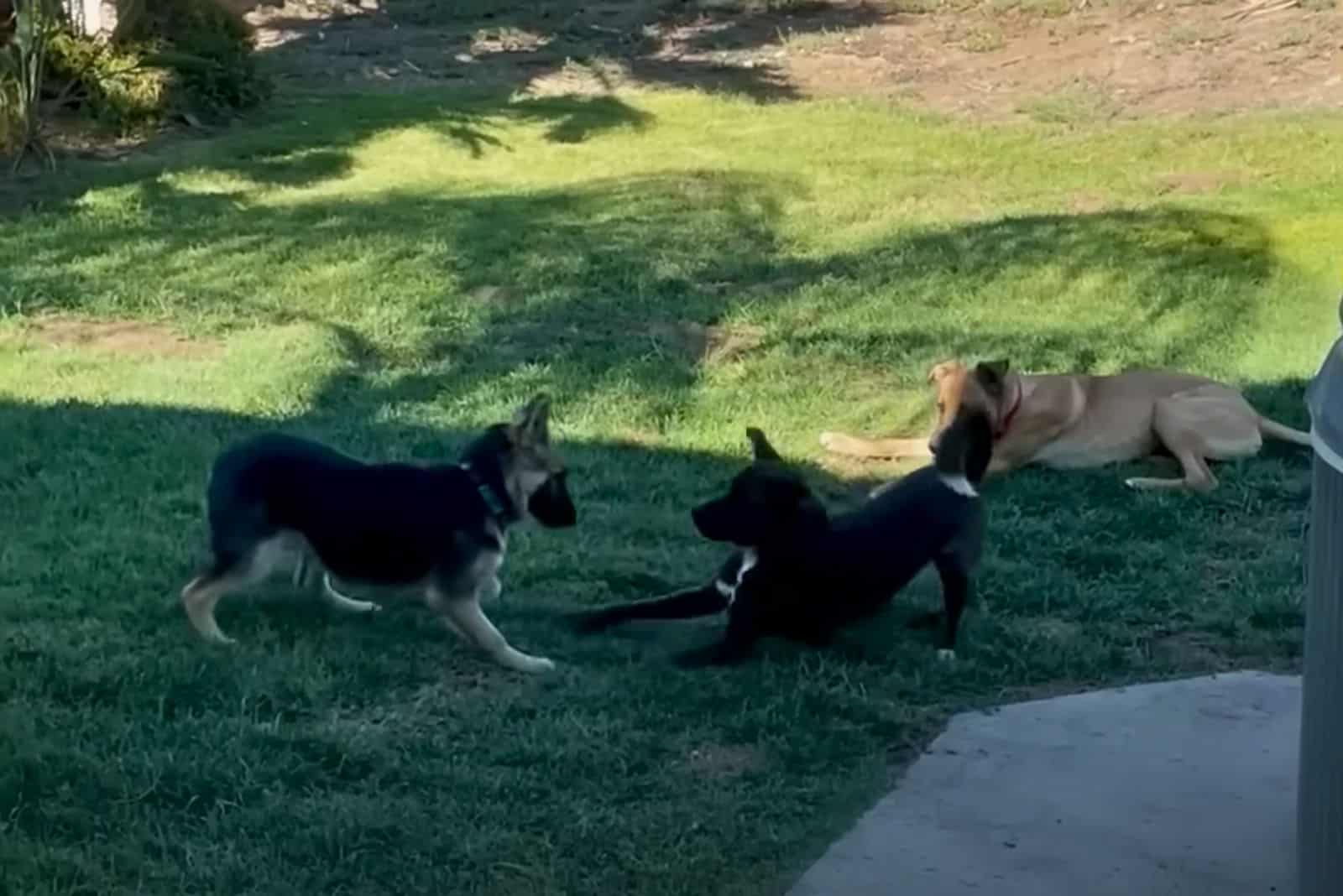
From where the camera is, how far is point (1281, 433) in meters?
7.86

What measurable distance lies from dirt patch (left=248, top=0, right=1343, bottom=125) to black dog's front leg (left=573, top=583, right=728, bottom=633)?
401 inches

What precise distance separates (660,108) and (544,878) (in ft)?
38.9

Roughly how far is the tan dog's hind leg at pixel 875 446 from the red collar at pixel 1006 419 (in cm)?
33

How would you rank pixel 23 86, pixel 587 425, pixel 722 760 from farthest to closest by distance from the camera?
pixel 23 86 < pixel 587 425 < pixel 722 760

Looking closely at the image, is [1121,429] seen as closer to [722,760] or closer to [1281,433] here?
[1281,433]

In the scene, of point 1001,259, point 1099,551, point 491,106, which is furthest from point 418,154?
point 1099,551

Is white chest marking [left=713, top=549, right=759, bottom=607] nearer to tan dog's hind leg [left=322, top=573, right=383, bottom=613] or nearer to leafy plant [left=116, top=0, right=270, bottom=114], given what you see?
tan dog's hind leg [left=322, top=573, right=383, bottom=613]

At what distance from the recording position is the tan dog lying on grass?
24.9 ft

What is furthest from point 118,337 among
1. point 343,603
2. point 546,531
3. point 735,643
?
point 735,643

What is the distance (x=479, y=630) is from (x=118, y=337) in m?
4.55

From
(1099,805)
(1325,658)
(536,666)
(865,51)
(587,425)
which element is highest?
(1325,658)

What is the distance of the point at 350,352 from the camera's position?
9.12 metres

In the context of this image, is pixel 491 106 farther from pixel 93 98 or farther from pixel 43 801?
pixel 43 801

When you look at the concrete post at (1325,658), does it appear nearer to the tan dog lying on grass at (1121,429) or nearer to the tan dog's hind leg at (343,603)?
the tan dog's hind leg at (343,603)
